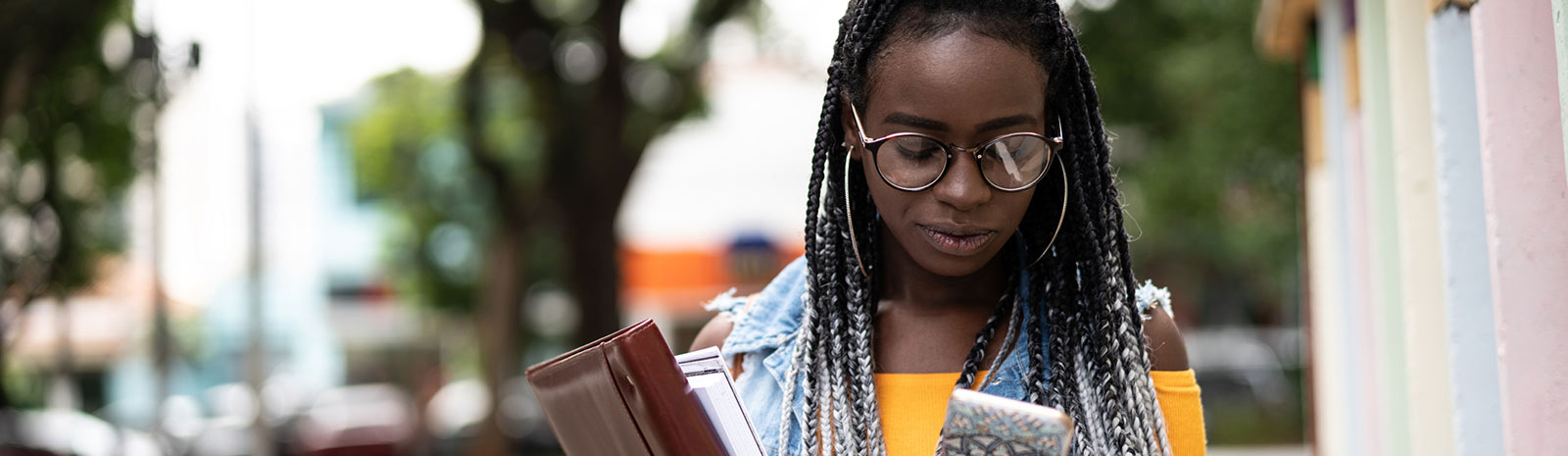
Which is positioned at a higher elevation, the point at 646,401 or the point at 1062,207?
the point at 1062,207

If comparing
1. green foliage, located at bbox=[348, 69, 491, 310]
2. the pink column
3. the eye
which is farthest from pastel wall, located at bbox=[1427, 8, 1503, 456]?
green foliage, located at bbox=[348, 69, 491, 310]

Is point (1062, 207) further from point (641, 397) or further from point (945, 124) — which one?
point (641, 397)

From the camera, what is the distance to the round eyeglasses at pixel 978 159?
5.32ft

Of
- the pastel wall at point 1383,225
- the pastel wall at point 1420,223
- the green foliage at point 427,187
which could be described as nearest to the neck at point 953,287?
the pastel wall at point 1420,223

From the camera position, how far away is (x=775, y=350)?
6.44 feet

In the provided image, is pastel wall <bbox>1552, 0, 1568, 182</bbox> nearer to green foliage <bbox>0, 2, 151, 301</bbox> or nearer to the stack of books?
the stack of books

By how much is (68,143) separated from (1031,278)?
50.0ft

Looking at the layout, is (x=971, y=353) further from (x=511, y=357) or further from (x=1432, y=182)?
(x=511, y=357)

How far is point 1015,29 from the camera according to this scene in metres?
1.65

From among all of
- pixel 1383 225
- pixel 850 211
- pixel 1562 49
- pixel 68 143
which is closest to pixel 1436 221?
pixel 1383 225

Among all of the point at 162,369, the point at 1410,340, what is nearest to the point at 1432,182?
the point at 1410,340

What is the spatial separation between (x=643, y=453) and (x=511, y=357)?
12.7 meters

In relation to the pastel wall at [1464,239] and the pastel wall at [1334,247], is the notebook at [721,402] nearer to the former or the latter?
the pastel wall at [1464,239]

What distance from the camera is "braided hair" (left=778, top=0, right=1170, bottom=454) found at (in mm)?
1680
